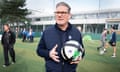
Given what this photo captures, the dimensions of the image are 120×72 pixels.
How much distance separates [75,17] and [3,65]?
200 feet

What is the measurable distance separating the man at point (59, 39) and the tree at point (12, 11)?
63.5m

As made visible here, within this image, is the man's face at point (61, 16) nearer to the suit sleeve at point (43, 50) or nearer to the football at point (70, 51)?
the football at point (70, 51)

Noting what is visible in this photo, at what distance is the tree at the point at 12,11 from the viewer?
67500 mm

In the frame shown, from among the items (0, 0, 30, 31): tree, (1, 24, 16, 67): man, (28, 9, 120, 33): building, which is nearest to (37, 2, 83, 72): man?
(1, 24, 16, 67): man

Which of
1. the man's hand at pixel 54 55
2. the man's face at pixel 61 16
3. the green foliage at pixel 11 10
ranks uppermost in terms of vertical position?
the man's face at pixel 61 16

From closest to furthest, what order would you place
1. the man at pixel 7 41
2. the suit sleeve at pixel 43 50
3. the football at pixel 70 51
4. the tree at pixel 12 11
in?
the football at pixel 70 51 < the suit sleeve at pixel 43 50 < the man at pixel 7 41 < the tree at pixel 12 11

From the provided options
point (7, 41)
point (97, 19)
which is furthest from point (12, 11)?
point (7, 41)

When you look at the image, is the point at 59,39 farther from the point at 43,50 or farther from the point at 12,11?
the point at 12,11

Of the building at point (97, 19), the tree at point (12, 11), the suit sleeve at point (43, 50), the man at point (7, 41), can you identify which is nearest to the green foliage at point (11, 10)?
the tree at point (12, 11)

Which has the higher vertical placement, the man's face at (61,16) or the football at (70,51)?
the man's face at (61,16)

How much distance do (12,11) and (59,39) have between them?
6484 centimetres

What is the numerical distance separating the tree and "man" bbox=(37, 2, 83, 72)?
63.5 meters

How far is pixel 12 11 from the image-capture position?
223ft

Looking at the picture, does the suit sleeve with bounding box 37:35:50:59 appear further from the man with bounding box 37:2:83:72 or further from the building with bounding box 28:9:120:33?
the building with bounding box 28:9:120:33
